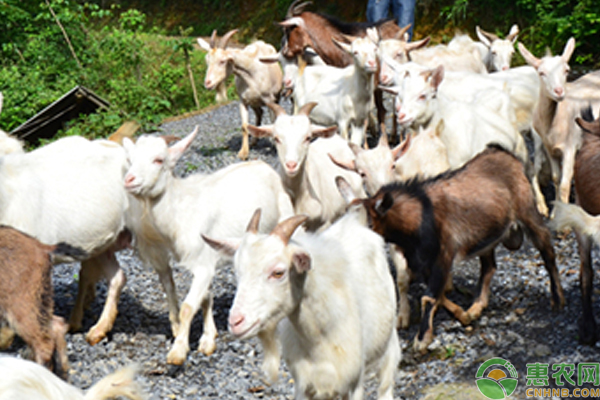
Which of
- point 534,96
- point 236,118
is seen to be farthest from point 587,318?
point 236,118

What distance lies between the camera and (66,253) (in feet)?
17.0

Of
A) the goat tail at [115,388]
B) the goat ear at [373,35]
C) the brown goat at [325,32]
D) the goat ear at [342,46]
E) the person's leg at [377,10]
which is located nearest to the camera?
the goat tail at [115,388]

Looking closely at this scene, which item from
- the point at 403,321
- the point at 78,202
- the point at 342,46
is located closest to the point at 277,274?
the point at 403,321

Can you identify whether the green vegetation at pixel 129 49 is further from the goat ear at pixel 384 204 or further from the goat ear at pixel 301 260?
the goat ear at pixel 301 260

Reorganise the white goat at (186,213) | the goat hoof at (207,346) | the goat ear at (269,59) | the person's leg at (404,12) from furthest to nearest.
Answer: the person's leg at (404,12) < the goat ear at (269,59) < the goat hoof at (207,346) < the white goat at (186,213)

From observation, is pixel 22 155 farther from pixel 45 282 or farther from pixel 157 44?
pixel 157 44

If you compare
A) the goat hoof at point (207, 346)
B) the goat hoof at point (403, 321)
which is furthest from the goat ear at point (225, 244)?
the goat hoof at point (403, 321)

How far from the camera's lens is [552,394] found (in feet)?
15.1

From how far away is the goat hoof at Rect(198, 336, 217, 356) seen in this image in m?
5.80

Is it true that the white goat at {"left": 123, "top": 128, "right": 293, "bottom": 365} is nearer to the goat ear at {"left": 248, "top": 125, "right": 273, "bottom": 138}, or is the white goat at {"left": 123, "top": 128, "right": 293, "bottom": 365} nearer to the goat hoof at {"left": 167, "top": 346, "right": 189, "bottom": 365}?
the goat hoof at {"left": 167, "top": 346, "right": 189, "bottom": 365}

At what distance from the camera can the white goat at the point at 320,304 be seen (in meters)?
3.48

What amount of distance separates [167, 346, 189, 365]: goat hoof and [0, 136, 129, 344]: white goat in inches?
37.3

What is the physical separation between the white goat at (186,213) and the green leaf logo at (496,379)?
2.03m

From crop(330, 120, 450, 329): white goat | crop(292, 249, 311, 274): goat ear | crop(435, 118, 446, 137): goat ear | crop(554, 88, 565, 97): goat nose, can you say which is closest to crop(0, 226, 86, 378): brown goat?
crop(292, 249, 311, 274): goat ear
